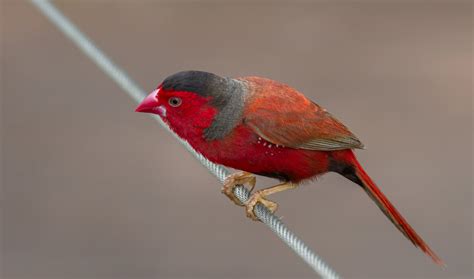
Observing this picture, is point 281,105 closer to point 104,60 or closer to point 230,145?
point 230,145

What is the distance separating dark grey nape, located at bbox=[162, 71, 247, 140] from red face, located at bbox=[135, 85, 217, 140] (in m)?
0.02

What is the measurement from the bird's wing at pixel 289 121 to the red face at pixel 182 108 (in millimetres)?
164

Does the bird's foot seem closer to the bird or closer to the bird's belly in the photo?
the bird

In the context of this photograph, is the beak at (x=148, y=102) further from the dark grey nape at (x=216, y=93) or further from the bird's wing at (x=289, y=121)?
the bird's wing at (x=289, y=121)

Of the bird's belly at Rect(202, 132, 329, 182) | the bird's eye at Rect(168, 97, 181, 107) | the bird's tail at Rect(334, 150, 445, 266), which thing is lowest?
the bird's tail at Rect(334, 150, 445, 266)

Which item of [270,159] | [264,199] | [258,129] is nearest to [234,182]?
[264,199]

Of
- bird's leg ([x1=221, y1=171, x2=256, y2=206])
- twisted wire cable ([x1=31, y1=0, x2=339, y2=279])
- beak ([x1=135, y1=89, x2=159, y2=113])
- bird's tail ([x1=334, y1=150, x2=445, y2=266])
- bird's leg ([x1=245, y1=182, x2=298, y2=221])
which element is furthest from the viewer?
bird's leg ([x1=221, y1=171, x2=256, y2=206])

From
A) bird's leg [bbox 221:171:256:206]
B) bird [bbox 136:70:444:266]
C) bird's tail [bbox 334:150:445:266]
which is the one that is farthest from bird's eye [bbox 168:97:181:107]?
bird's tail [bbox 334:150:445:266]

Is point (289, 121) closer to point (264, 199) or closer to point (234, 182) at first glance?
point (264, 199)

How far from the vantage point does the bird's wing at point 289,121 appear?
3.95 metres

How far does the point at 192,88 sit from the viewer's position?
388 centimetres

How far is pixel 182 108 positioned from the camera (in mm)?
3898

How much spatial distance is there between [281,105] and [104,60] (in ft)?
2.48

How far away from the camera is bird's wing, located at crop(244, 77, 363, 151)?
395 centimetres
